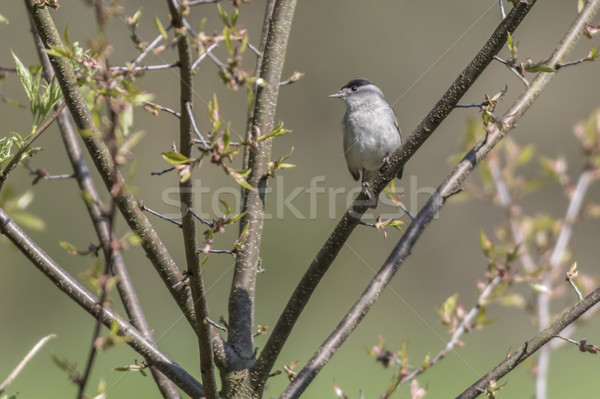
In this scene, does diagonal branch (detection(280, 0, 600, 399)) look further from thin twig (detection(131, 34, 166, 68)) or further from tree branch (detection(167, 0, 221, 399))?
thin twig (detection(131, 34, 166, 68))

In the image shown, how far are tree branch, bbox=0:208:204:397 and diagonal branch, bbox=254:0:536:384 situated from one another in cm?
26

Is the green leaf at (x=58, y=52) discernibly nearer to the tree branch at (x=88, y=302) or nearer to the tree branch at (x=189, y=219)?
the tree branch at (x=189, y=219)

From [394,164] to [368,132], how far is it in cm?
280

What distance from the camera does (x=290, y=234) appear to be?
421 inches

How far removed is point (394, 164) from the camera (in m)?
2.21

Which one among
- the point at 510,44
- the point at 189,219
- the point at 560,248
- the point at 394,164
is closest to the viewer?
the point at 189,219

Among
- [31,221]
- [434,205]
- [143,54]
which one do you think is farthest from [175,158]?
[434,205]

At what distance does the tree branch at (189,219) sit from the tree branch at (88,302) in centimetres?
14

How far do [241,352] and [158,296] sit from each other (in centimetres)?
798

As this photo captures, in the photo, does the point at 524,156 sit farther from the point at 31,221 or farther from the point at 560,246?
the point at 31,221

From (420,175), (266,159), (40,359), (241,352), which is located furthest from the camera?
(420,175)

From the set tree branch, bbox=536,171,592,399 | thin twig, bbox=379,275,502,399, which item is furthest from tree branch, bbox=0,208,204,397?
tree branch, bbox=536,171,592,399

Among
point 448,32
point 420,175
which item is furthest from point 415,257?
point 448,32

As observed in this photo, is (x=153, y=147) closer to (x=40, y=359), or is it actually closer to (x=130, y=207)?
(x=40, y=359)
